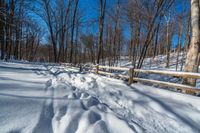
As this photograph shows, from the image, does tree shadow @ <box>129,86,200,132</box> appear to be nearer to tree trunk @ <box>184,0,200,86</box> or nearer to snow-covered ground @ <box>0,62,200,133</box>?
snow-covered ground @ <box>0,62,200,133</box>

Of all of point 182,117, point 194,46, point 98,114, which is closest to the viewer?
point 98,114

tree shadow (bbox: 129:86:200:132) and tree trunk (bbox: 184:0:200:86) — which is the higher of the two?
tree trunk (bbox: 184:0:200:86)

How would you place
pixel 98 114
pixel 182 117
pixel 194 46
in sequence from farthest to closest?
pixel 194 46, pixel 182 117, pixel 98 114

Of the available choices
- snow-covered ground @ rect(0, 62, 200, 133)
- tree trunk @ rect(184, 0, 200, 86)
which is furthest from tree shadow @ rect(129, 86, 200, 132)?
tree trunk @ rect(184, 0, 200, 86)

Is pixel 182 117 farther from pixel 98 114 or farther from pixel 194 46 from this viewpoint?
pixel 194 46

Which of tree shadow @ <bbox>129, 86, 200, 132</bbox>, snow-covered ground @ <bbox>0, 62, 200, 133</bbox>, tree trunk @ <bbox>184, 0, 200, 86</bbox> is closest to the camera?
snow-covered ground @ <bbox>0, 62, 200, 133</bbox>

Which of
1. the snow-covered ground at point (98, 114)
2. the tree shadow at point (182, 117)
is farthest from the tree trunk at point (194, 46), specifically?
the tree shadow at point (182, 117)

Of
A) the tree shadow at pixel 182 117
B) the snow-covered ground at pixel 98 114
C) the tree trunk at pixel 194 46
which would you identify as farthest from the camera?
the tree trunk at pixel 194 46

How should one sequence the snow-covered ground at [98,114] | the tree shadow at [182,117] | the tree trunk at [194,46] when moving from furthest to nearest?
the tree trunk at [194,46]
the tree shadow at [182,117]
the snow-covered ground at [98,114]

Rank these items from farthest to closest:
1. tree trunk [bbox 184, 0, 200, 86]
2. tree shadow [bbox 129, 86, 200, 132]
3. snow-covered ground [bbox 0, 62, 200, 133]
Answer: tree trunk [bbox 184, 0, 200, 86]
tree shadow [bbox 129, 86, 200, 132]
snow-covered ground [bbox 0, 62, 200, 133]

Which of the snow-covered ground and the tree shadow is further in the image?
the tree shadow

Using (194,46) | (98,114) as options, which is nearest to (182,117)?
(98,114)

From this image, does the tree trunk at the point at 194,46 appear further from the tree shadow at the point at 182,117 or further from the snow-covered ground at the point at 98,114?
the tree shadow at the point at 182,117

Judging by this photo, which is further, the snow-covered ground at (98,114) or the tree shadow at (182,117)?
the tree shadow at (182,117)
